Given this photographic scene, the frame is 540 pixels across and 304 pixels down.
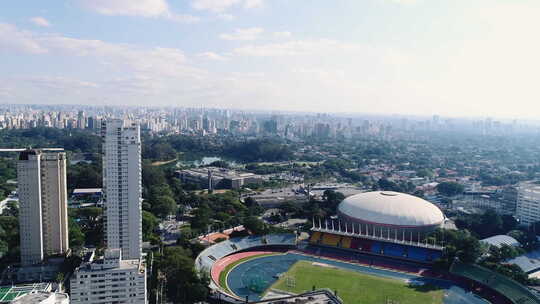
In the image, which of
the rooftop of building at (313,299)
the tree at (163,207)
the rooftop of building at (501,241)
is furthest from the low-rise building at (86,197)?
the rooftop of building at (501,241)

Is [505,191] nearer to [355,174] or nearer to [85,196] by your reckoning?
[355,174]

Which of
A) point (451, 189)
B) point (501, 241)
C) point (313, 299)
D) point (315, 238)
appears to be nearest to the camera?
point (313, 299)

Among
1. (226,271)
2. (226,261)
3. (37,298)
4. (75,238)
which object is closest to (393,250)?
(226,261)

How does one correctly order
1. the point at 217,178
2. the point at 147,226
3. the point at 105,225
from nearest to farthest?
the point at 105,225
the point at 147,226
the point at 217,178

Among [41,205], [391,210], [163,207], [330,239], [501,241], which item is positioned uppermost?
[41,205]

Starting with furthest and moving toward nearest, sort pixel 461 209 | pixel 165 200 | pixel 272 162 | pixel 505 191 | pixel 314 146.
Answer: pixel 314 146 < pixel 272 162 < pixel 505 191 < pixel 461 209 < pixel 165 200

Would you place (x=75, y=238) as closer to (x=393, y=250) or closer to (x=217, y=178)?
(x=393, y=250)

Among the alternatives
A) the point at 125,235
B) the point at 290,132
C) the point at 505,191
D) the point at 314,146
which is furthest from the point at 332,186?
the point at 290,132
